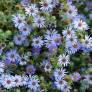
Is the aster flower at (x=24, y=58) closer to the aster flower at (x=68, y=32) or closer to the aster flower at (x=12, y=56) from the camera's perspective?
the aster flower at (x=12, y=56)

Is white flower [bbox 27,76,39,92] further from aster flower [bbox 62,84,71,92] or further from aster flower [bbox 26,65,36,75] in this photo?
aster flower [bbox 62,84,71,92]

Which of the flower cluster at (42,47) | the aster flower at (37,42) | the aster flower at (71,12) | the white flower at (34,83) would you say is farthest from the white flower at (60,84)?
the aster flower at (71,12)

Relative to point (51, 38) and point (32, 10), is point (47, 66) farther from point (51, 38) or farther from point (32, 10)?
point (32, 10)

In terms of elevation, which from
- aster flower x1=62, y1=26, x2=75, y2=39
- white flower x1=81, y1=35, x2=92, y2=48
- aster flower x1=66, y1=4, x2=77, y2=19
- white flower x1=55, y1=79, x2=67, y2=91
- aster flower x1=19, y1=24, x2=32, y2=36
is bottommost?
white flower x1=55, y1=79, x2=67, y2=91

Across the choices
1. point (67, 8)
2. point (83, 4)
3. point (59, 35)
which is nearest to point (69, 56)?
point (59, 35)

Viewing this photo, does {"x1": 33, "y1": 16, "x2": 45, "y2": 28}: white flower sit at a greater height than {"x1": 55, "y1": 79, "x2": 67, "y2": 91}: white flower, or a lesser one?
greater

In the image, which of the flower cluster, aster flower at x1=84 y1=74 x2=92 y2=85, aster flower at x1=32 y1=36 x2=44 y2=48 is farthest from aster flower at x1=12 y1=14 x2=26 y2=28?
aster flower at x1=84 y1=74 x2=92 y2=85
